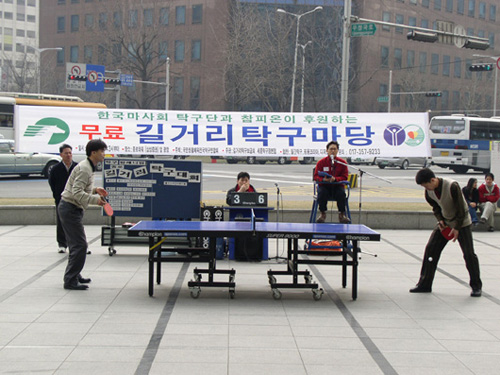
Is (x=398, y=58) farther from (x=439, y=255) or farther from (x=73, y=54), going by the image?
(x=439, y=255)

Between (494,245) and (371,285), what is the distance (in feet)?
17.0

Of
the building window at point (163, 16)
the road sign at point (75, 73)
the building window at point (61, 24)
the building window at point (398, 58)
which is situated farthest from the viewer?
the building window at point (61, 24)

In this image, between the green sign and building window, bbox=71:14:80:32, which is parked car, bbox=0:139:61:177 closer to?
the green sign

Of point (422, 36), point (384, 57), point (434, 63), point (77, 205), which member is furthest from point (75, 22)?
point (77, 205)

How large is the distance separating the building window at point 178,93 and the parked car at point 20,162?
42.7 meters

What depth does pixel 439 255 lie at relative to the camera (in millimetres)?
8930

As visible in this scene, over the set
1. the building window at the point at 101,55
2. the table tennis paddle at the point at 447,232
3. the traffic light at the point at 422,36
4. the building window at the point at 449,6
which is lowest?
the table tennis paddle at the point at 447,232

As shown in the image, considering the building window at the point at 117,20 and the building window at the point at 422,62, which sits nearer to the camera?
the building window at the point at 117,20

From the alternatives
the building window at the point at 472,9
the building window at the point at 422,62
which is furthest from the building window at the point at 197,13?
the building window at the point at 472,9

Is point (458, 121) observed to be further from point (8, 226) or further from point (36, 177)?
point (8, 226)

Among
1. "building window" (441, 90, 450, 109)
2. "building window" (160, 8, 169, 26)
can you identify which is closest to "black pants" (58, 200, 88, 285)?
"building window" (160, 8, 169, 26)

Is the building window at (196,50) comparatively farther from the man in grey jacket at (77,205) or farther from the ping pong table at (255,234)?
the ping pong table at (255,234)

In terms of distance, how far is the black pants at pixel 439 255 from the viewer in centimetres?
870

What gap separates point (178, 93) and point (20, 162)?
4418 cm
